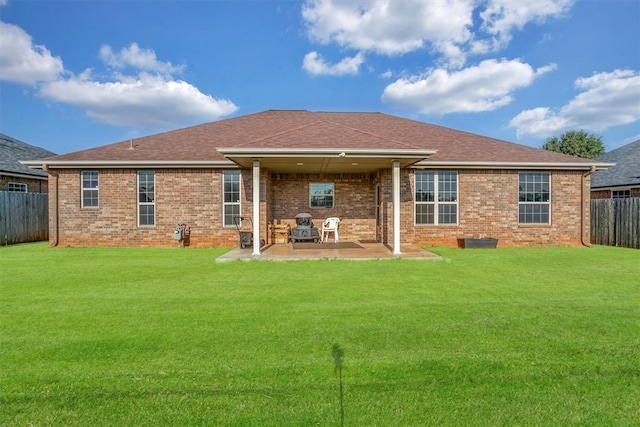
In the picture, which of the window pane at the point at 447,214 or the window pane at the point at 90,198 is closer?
the window pane at the point at 90,198

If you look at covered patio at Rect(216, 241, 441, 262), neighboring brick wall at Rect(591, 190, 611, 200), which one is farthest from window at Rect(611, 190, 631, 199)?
Result: covered patio at Rect(216, 241, 441, 262)

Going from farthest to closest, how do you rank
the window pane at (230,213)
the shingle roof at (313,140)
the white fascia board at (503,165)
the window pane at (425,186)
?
the window pane at (425,186), the window pane at (230,213), the white fascia board at (503,165), the shingle roof at (313,140)

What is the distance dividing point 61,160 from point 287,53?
11.0m

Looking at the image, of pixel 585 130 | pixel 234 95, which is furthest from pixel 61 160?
pixel 585 130

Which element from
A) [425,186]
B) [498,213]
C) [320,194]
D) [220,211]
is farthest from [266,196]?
[498,213]

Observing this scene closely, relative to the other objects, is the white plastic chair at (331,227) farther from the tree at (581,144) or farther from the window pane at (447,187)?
the tree at (581,144)

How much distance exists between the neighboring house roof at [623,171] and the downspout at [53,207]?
24110 mm

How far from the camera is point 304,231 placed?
12945mm

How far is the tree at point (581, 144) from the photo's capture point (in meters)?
43.3

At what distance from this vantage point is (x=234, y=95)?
68.9 feet

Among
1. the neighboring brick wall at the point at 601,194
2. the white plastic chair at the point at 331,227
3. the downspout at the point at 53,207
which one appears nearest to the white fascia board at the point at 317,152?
the white plastic chair at the point at 331,227

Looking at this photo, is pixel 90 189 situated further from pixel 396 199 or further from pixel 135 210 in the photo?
pixel 396 199

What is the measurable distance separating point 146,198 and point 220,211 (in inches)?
107

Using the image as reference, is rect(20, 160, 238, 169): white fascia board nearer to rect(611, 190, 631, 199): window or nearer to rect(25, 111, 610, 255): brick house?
rect(25, 111, 610, 255): brick house
